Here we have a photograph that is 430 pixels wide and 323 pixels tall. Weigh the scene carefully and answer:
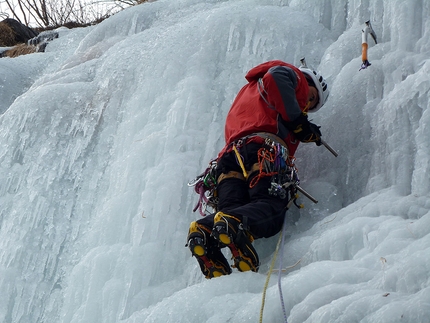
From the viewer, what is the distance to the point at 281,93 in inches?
131

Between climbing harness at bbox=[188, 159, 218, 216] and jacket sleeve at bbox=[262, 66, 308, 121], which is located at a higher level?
jacket sleeve at bbox=[262, 66, 308, 121]

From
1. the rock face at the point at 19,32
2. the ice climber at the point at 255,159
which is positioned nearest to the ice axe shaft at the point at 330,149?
the ice climber at the point at 255,159

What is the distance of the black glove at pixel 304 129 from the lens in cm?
338

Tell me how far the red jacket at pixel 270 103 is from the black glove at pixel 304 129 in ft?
0.11

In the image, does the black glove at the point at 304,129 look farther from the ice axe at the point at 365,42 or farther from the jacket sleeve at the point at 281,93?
the ice axe at the point at 365,42

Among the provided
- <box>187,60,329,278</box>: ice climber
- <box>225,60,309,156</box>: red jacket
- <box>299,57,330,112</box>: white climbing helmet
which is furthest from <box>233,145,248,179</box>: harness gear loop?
<box>299,57,330,112</box>: white climbing helmet

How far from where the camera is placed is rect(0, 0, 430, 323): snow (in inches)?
99.0

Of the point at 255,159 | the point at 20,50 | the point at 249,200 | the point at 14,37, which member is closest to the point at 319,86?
the point at 255,159

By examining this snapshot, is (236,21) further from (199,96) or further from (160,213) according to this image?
(160,213)

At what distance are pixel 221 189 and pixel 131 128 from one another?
1435 mm

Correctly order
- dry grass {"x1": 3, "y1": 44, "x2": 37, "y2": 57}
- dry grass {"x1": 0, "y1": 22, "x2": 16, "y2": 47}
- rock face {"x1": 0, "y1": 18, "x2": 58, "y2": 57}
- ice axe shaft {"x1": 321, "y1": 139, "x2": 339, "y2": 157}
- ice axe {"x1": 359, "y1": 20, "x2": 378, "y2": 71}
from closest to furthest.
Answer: ice axe shaft {"x1": 321, "y1": 139, "x2": 339, "y2": 157} → ice axe {"x1": 359, "y1": 20, "x2": 378, "y2": 71} → dry grass {"x1": 3, "y1": 44, "x2": 37, "y2": 57} → rock face {"x1": 0, "y1": 18, "x2": 58, "y2": 57} → dry grass {"x1": 0, "y1": 22, "x2": 16, "y2": 47}

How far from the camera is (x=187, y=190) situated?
3844 millimetres

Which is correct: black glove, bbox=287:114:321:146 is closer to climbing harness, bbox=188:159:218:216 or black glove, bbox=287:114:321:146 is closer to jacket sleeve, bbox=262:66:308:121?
jacket sleeve, bbox=262:66:308:121

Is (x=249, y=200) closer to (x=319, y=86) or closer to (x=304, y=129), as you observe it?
(x=304, y=129)
